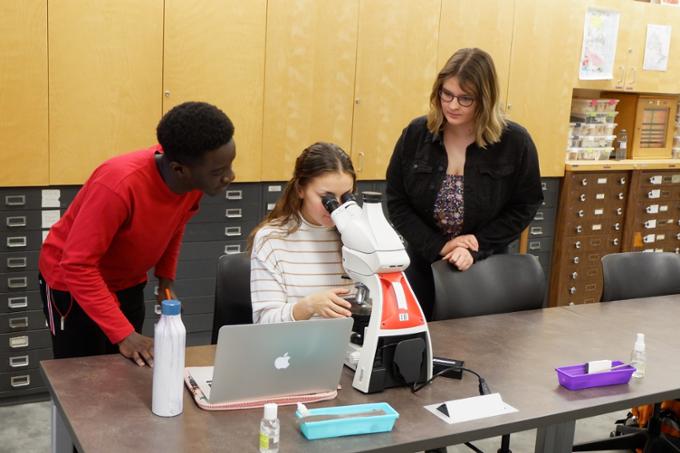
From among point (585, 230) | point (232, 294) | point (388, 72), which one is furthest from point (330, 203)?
point (585, 230)

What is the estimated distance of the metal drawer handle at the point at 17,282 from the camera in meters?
3.13

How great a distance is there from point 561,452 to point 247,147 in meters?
2.15

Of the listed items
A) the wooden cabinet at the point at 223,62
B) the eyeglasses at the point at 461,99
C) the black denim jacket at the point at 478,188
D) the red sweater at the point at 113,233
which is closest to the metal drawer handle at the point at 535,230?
the wooden cabinet at the point at 223,62

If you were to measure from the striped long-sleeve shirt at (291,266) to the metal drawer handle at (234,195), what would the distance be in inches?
66.8

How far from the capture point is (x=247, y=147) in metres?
3.60

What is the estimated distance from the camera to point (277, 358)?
4.72ft

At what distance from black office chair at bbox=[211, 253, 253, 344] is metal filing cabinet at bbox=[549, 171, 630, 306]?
2.91m

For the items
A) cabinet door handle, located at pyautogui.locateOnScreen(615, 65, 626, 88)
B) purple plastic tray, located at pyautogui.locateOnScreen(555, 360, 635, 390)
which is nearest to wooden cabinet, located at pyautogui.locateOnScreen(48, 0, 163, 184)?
purple plastic tray, located at pyautogui.locateOnScreen(555, 360, 635, 390)

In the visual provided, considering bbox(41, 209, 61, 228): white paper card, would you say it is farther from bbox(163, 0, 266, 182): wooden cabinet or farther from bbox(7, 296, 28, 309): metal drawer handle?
bbox(163, 0, 266, 182): wooden cabinet

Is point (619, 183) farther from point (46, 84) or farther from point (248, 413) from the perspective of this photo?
point (248, 413)

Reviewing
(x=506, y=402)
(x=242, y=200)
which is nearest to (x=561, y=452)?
(x=506, y=402)

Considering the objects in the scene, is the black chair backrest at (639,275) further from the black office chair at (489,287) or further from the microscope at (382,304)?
the microscope at (382,304)

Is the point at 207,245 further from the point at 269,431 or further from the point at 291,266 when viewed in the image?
the point at 269,431

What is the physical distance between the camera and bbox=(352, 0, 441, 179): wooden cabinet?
3.81 m
